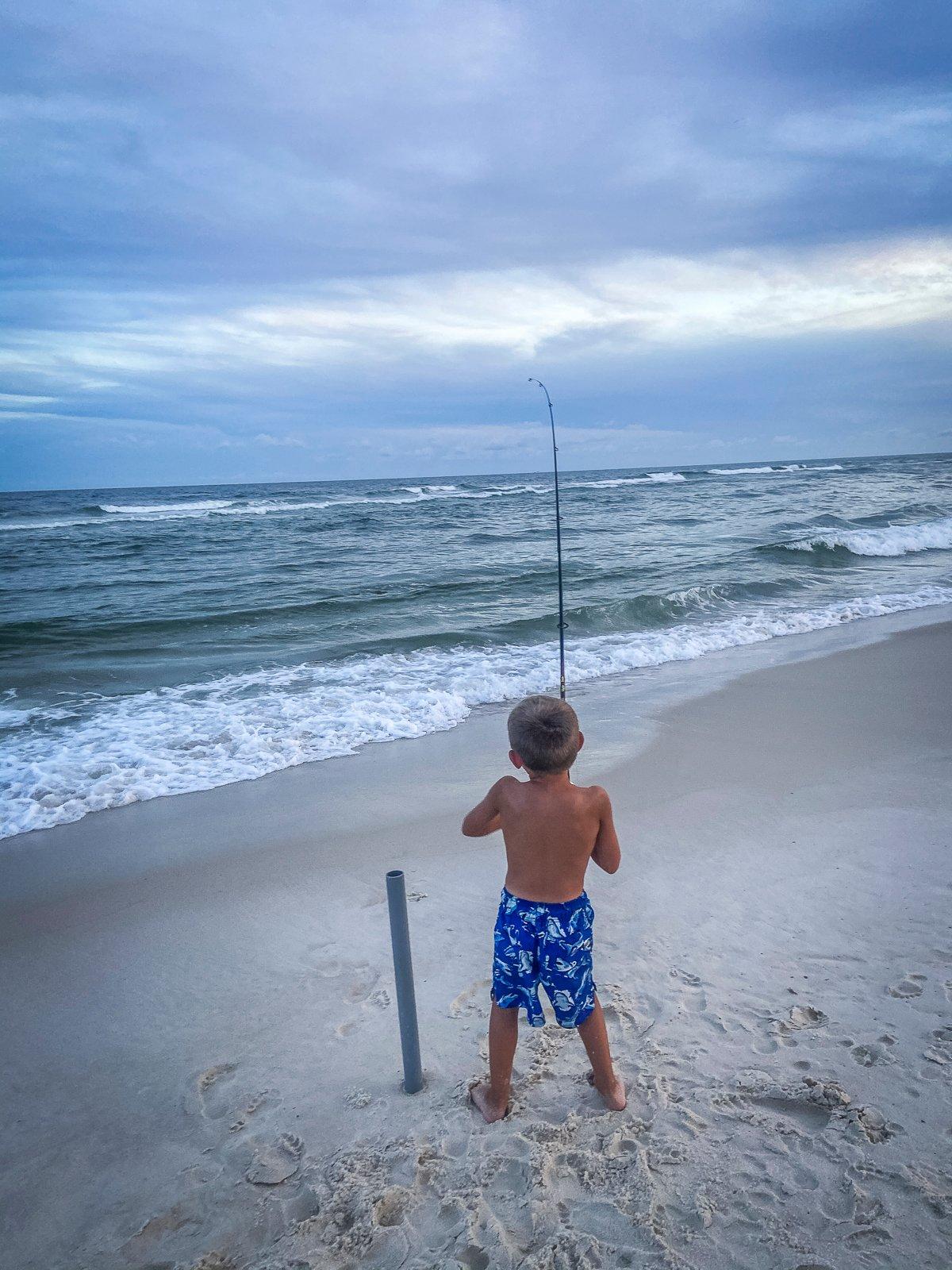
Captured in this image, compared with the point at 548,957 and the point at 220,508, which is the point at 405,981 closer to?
the point at 548,957

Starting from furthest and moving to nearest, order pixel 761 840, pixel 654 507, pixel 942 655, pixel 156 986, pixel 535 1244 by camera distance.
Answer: pixel 654 507 → pixel 942 655 → pixel 761 840 → pixel 156 986 → pixel 535 1244

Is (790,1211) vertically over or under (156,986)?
over

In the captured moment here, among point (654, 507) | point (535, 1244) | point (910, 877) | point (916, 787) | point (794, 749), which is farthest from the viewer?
point (654, 507)

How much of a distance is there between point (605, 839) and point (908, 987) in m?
1.69

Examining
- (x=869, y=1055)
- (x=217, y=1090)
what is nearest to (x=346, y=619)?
(x=217, y=1090)

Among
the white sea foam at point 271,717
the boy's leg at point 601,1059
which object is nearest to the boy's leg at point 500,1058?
the boy's leg at point 601,1059

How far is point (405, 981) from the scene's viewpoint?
2537 mm

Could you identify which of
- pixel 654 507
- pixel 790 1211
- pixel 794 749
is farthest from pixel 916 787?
pixel 654 507

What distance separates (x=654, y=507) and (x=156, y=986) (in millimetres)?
33291

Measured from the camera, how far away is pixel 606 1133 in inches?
97.8

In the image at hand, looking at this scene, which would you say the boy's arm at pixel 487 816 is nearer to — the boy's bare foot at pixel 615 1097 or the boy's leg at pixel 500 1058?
the boy's leg at pixel 500 1058

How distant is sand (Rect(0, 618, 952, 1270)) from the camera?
221cm

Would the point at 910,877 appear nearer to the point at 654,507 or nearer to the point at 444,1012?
the point at 444,1012

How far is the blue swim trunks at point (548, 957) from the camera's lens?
2.46 m
